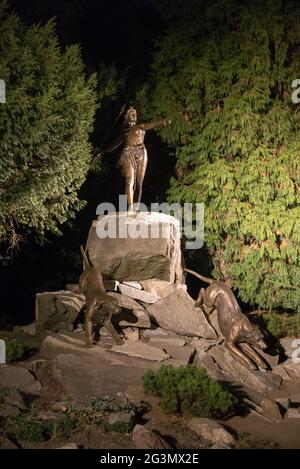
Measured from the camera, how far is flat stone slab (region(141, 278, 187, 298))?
45.9ft

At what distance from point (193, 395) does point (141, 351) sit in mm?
2349

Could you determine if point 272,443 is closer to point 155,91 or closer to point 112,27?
point 155,91

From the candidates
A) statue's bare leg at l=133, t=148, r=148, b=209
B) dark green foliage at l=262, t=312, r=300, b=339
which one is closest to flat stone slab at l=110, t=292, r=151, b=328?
statue's bare leg at l=133, t=148, r=148, b=209

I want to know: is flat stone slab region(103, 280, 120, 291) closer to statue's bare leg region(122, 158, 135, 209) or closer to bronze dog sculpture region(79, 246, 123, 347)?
bronze dog sculpture region(79, 246, 123, 347)

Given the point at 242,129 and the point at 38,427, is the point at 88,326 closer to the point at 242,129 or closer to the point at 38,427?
the point at 38,427

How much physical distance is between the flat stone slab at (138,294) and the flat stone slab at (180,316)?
331 mm

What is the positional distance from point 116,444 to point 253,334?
5038 millimetres

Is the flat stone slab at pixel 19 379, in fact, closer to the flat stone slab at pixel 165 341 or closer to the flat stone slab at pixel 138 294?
the flat stone slab at pixel 165 341

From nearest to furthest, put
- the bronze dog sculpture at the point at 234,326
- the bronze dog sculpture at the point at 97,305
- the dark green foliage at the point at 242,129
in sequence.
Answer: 1. the bronze dog sculpture at the point at 97,305
2. the bronze dog sculpture at the point at 234,326
3. the dark green foliage at the point at 242,129

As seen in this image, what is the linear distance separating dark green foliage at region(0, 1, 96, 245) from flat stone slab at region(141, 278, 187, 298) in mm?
2852

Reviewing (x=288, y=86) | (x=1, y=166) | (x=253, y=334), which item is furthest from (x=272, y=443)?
(x=288, y=86)

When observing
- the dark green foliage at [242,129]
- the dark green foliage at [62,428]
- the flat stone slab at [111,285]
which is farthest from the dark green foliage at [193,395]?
the dark green foliage at [242,129]

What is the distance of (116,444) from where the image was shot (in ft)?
27.6

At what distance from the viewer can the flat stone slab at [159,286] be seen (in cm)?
1398
